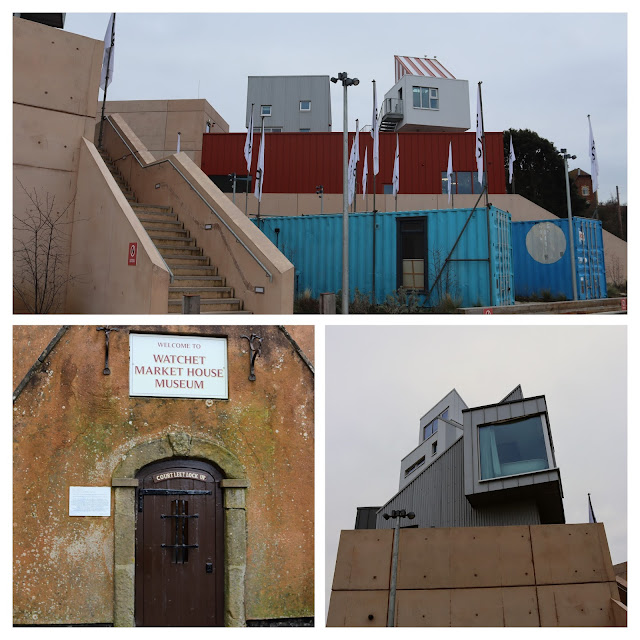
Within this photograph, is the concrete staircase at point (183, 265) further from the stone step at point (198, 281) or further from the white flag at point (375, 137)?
the white flag at point (375, 137)

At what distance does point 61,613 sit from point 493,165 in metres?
24.8

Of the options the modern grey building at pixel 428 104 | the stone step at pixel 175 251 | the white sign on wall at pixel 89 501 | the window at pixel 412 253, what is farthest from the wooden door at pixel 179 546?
the modern grey building at pixel 428 104

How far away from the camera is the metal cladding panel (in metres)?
12.4

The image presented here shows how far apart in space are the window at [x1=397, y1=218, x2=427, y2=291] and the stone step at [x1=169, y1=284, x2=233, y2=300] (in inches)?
242

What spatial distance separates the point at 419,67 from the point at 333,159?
1589 centimetres

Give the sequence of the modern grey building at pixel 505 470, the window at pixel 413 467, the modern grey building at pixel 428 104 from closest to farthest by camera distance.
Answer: the modern grey building at pixel 505 470
the window at pixel 413 467
the modern grey building at pixel 428 104

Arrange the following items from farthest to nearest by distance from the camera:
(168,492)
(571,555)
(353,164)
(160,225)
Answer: (353,164)
(160,225)
(571,555)
(168,492)

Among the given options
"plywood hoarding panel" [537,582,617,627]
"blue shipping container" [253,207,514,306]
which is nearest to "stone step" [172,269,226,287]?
"blue shipping container" [253,207,514,306]

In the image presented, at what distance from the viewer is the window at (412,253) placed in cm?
1664

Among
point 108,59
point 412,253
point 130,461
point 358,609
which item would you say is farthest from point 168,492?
point 108,59

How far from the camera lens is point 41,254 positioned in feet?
43.3

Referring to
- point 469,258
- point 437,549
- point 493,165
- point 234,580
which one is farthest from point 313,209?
point 234,580

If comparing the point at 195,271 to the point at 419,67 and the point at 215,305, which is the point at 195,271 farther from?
the point at 419,67

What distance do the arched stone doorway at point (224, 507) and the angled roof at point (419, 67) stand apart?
3506 centimetres
